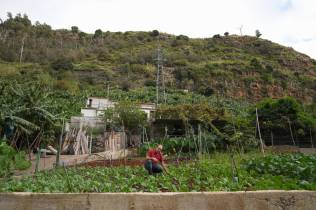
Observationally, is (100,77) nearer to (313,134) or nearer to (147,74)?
(147,74)

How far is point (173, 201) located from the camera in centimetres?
468

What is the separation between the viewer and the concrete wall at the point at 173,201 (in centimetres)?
467

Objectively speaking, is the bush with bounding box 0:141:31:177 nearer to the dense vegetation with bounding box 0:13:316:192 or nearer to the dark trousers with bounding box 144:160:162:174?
the dense vegetation with bounding box 0:13:316:192

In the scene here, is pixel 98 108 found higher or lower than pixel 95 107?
lower

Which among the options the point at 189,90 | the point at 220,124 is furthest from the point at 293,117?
the point at 189,90

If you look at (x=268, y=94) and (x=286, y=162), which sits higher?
(x=268, y=94)

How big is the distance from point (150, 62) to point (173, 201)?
63.8 metres

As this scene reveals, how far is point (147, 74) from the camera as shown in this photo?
6122 centimetres

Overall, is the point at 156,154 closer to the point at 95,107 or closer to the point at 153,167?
the point at 153,167

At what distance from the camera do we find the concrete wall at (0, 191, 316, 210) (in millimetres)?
4672

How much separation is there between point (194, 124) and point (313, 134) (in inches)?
332

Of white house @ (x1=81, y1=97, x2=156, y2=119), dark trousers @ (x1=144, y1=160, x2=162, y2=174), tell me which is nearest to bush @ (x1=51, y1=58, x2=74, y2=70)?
white house @ (x1=81, y1=97, x2=156, y2=119)

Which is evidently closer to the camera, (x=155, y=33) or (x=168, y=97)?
(x=168, y=97)

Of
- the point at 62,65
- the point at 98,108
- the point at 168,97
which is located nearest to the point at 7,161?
the point at 98,108
